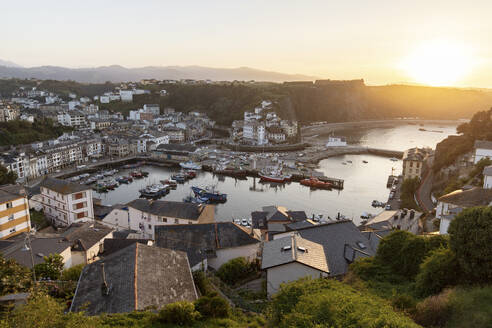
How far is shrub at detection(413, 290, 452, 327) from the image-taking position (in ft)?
13.6

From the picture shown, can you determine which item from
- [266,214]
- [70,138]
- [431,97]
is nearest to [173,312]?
[266,214]

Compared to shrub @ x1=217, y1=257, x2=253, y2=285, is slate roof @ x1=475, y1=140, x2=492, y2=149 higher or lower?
higher

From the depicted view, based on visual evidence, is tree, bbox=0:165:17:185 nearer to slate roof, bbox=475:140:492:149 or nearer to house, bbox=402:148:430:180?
house, bbox=402:148:430:180

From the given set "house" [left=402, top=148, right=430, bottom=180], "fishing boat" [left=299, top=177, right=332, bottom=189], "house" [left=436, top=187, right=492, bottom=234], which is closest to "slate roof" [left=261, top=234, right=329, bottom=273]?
"house" [left=436, top=187, right=492, bottom=234]

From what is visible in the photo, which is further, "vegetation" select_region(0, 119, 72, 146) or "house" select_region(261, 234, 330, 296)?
"vegetation" select_region(0, 119, 72, 146)

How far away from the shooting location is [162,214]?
38.6ft

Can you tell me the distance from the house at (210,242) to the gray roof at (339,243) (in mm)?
1514

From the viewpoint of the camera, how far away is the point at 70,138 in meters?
29.1

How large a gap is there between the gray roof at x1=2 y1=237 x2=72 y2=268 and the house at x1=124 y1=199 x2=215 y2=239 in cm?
339

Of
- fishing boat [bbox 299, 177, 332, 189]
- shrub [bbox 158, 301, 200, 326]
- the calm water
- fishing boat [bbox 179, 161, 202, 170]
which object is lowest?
the calm water

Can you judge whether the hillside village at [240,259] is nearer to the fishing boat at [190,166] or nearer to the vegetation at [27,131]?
the fishing boat at [190,166]

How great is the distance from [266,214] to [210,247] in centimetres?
470

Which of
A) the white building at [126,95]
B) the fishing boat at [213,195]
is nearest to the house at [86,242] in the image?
the fishing boat at [213,195]

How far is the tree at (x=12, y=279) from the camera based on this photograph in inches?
202
